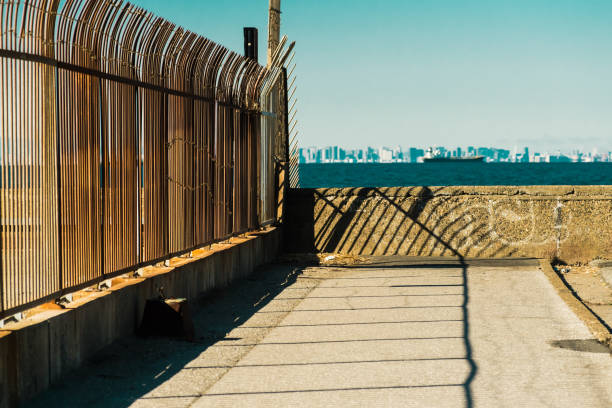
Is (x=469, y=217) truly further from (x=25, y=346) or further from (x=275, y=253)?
(x=25, y=346)

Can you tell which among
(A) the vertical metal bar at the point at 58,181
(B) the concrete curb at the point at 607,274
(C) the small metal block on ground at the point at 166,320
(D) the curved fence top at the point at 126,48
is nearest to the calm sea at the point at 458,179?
(B) the concrete curb at the point at 607,274

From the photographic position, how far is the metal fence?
5.04 meters

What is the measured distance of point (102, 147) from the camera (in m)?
6.38

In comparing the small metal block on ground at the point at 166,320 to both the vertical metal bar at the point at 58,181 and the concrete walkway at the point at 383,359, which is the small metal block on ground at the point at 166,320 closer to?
the concrete walkway at the point at 383,359

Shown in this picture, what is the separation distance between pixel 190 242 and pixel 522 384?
437 centimetres

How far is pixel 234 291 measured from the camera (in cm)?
972

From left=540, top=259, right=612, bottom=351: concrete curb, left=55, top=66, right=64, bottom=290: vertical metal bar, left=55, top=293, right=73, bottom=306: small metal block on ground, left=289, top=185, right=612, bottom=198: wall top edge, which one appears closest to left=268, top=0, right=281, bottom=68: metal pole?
left=289, top=185, right=612, bottom=198: wall top edge

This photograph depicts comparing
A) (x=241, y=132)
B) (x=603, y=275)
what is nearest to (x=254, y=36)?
(x=241, y=132)

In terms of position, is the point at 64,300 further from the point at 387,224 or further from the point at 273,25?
the point at 273,25

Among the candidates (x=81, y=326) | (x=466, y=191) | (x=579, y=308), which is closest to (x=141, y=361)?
(x=81, y=326)

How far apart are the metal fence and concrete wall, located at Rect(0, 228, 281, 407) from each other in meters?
0.17

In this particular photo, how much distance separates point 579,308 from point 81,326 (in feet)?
17.8

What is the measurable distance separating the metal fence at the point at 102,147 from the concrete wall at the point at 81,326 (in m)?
0.17

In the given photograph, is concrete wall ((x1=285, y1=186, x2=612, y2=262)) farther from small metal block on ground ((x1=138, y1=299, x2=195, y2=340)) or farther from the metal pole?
small metal block on ground ((x1=138, y1=299, x2=195, y2=340))
